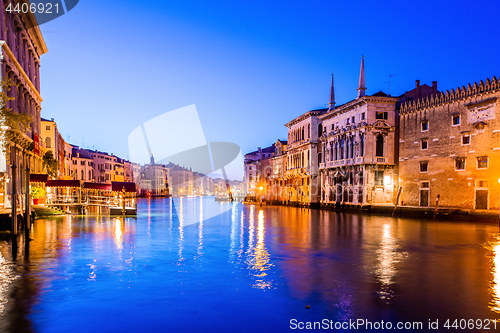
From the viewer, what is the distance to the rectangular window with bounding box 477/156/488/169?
35469 mm

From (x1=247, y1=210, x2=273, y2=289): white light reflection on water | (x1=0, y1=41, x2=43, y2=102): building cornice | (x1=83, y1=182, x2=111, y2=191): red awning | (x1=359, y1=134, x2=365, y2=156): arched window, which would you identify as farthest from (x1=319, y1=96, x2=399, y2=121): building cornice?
(x1=0, y1=41, x2=43, y2=102): building cornice

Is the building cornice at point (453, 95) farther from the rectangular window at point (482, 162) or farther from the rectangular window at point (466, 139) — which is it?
the rectangular window at point (482, 162)

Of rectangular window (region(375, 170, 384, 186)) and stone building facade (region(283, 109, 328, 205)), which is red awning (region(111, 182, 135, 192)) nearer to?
rectangular window (region(375, 170, 384, 186))

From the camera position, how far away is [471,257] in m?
13.9

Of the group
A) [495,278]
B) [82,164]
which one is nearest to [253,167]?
[82,164]

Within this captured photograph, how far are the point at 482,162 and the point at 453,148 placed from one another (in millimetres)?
3325

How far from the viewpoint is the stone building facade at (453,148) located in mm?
35000

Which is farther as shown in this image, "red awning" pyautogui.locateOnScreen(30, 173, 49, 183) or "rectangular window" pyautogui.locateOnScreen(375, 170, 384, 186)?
"rectangular window" pyautogui.locateOnScreen(375, 170, 384, 186)

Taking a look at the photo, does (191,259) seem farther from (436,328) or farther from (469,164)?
(469,164)

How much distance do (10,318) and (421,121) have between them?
141 ft

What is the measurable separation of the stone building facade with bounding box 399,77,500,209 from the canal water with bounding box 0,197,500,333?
21799 millimetres

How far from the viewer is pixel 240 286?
9594mm

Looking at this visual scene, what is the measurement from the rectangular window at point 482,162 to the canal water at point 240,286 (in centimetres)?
2186

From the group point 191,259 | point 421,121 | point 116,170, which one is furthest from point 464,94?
point 116,170
